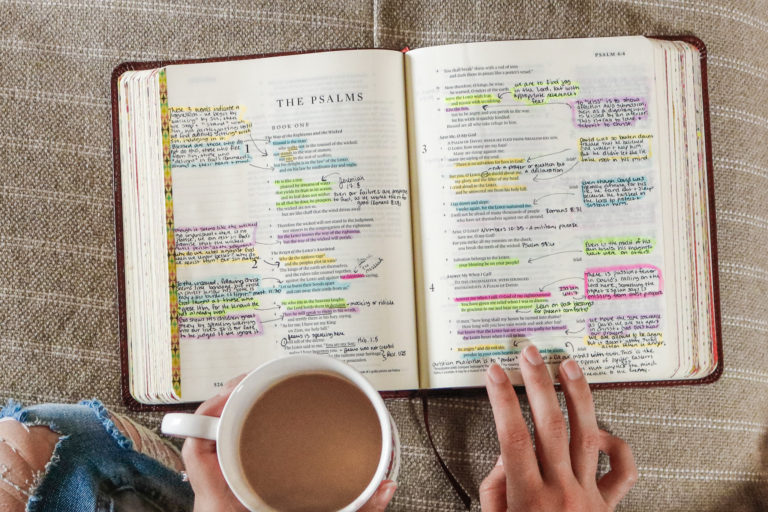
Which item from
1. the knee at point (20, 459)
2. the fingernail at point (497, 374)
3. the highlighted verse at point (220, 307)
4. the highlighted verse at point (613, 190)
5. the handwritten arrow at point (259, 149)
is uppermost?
the handwritten arrow at point (259, 149)

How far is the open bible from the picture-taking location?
56 centimetres

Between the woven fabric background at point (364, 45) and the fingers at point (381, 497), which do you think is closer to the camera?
the fingers at point (381, 497)

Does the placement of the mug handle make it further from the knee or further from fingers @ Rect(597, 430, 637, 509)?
fingers @ Rect(597, 430, 637, 509)

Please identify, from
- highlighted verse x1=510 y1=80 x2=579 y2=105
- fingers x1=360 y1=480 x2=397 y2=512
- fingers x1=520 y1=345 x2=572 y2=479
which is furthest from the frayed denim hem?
highlighted verse x1=510 y1=80 x2=579 y2=105

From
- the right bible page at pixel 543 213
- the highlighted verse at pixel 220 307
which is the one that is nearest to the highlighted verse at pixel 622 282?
the right bible page at pixel 543 213

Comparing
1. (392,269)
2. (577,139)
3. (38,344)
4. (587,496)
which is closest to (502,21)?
(577,139)

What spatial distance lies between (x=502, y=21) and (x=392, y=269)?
0.30m

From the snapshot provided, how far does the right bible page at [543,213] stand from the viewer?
559 mm

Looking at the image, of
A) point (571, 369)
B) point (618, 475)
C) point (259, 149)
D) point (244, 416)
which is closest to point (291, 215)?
point (259, 149)

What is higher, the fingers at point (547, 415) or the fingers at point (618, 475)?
the fingers at point (547, 415)

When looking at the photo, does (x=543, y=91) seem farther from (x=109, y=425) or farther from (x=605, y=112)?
(x=109, y=425)

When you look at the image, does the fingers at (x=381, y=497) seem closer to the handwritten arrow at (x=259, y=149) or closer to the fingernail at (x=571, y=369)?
the fingernail at (x=571, y=369)

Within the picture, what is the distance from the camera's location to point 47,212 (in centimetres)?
63

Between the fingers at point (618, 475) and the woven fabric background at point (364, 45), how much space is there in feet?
0.10
